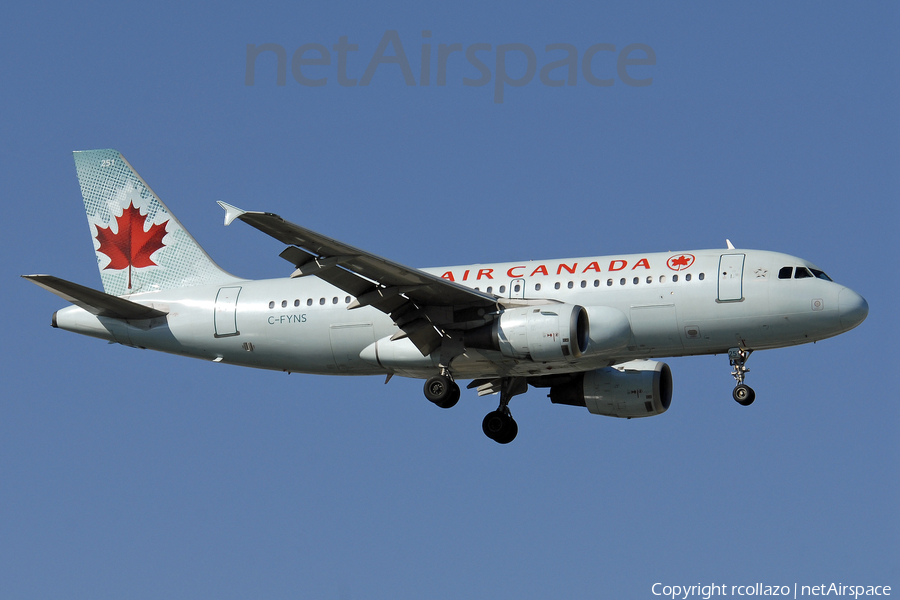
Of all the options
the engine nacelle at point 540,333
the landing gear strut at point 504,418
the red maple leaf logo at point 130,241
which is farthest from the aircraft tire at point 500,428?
the red maple leaf logo at point 130,241

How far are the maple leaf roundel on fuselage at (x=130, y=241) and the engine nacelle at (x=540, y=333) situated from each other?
12532mm

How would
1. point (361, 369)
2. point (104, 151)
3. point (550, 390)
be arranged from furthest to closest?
point (104, 151), point (550, 390), point (361, 369)

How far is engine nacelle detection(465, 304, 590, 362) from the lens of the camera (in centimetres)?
3244

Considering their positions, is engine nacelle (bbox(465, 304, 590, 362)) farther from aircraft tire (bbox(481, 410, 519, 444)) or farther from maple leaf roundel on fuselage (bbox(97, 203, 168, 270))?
maple leaf roundel on fuselage (bbox(97, 203, 168, 270))

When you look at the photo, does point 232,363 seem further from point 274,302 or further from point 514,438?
point 514,438

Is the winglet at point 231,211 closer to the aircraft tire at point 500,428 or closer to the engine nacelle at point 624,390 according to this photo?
the aircraft tire at point 500,428

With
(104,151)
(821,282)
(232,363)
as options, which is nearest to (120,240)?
(104,151)

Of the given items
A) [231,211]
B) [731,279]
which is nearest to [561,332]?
[731,279]

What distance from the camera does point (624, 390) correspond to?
37844 mm

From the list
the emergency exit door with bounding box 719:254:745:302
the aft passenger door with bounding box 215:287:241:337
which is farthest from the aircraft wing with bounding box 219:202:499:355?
the emergency exit door with bounding box 719:254:745:302

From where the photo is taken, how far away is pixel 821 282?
33.4m

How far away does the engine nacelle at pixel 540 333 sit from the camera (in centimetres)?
3244

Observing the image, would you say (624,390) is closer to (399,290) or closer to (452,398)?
(452,398)

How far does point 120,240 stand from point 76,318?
149 inches
